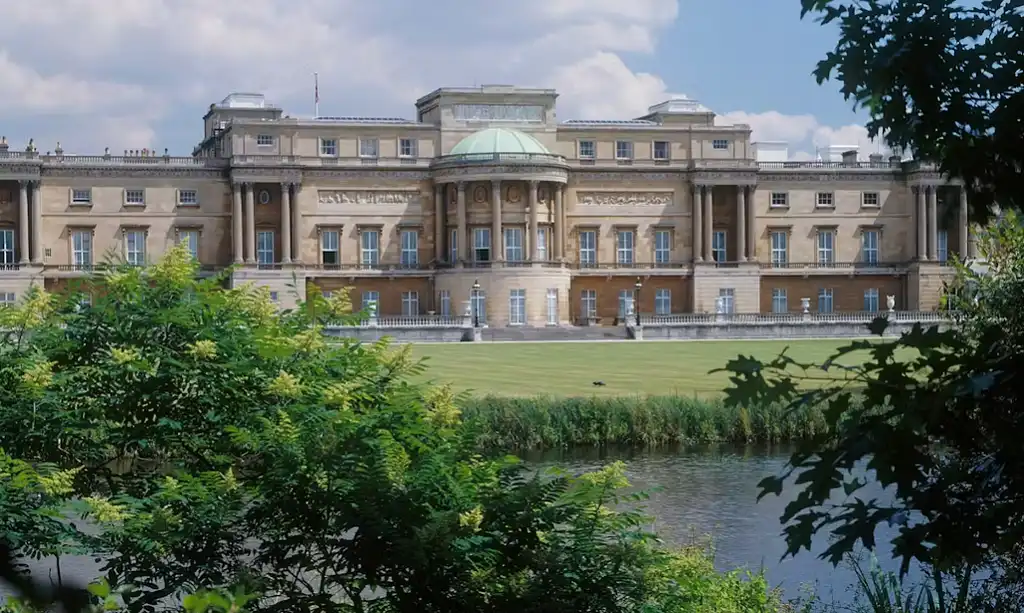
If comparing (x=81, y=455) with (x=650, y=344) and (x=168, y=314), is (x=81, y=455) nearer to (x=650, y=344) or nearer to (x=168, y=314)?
(x=168, y=314)

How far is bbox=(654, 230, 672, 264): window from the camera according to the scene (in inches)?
2827

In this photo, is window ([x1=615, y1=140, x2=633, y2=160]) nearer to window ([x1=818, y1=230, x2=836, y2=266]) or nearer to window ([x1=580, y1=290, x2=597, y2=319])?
window ([x1=580, y1=290, x2=597, y2=319])

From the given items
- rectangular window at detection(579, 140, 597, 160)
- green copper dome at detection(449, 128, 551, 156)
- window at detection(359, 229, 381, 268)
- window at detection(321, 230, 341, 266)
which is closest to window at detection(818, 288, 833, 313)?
rectangular window at detection(579, 140, 597, 160)

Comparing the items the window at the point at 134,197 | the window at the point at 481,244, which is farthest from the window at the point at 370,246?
the window at the point at 134,197

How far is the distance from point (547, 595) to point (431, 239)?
59932 millimetres

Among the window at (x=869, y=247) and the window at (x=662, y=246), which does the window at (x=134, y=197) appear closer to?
the window at (x=662, y=246)

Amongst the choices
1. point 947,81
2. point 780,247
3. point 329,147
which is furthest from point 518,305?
point 947,81

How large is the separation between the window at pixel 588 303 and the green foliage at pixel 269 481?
5740 centimetres

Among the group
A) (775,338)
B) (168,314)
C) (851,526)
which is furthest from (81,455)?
(775,338)

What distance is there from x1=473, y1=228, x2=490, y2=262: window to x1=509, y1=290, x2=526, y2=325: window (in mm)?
2671

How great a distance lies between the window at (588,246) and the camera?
234 feet

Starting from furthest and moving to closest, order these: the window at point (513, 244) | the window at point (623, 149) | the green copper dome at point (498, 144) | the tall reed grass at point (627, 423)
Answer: the window at point (623, 149), the window at point (513, 244), the green copper dome at point (498, 144), the tall reed grass at point (627, 423)

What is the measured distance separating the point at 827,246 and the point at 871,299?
394 centimetres

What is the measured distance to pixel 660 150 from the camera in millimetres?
72312
